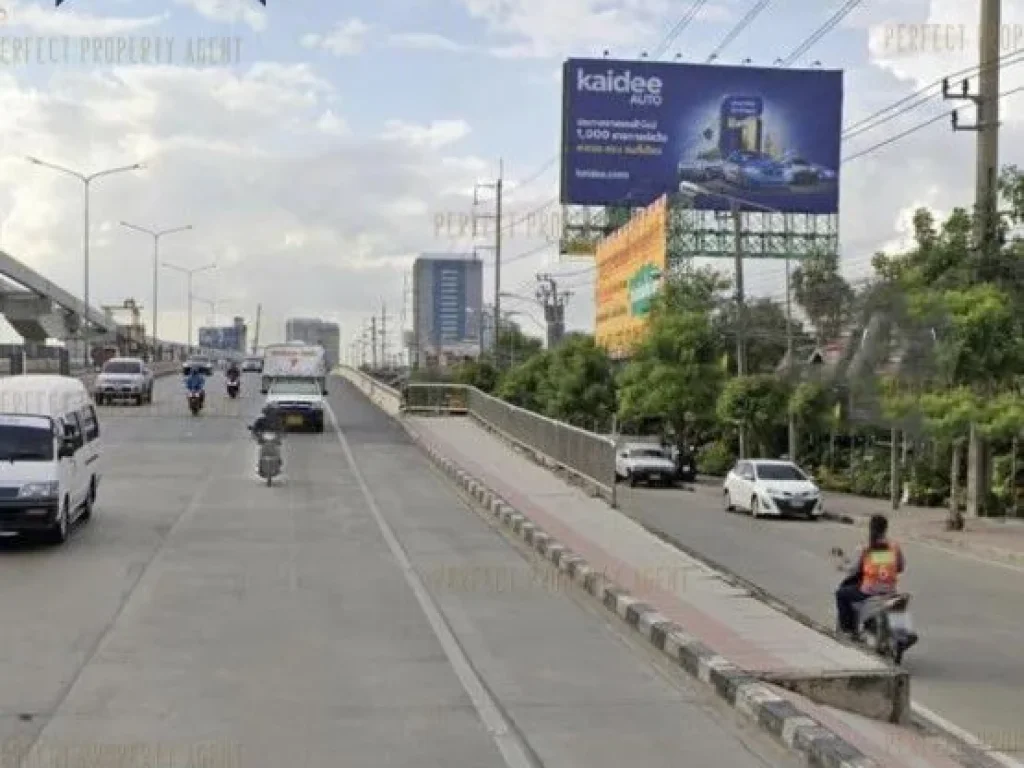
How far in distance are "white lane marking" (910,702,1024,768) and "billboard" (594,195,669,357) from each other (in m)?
39.9

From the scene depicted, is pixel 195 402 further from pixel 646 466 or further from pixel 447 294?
pixel 447 294

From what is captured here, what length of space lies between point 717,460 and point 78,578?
3712 cm

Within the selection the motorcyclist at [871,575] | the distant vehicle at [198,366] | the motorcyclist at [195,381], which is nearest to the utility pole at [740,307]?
the motorcyclist at [195,381]

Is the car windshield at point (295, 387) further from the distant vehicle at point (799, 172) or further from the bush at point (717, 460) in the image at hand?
the distant vehicle at point (799, 172)

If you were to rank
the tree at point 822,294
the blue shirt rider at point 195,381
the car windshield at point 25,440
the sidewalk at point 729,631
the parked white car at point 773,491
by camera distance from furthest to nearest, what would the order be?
the blue shirt rider at point 195,381 → the tree at point 822,294 → the parked white car at point 773,491 → the car windshield at point 25,440 → the sidewalk at point 729,631

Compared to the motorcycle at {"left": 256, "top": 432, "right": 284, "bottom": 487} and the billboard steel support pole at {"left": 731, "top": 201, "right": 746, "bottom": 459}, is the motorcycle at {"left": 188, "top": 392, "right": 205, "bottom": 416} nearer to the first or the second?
the billboard steel support pole at {"left": 731, "top": 201, "right": 746, "bottom": 459}

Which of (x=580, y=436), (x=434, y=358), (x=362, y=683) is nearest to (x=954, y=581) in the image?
(x=580, y=436)

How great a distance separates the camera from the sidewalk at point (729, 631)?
28.5 feet

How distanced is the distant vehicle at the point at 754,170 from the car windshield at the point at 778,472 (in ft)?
69.6

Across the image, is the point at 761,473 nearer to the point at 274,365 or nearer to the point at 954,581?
the point at 954,581

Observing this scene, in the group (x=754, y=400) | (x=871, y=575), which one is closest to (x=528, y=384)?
(x=754, y=400)

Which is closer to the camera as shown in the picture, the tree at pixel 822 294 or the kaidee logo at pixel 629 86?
the tree at pixel 822 294

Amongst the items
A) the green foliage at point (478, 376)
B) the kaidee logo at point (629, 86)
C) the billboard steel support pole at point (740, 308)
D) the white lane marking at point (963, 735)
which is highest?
the kaidee logo at point (629, 86)

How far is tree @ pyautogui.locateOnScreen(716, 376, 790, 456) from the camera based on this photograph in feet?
136
